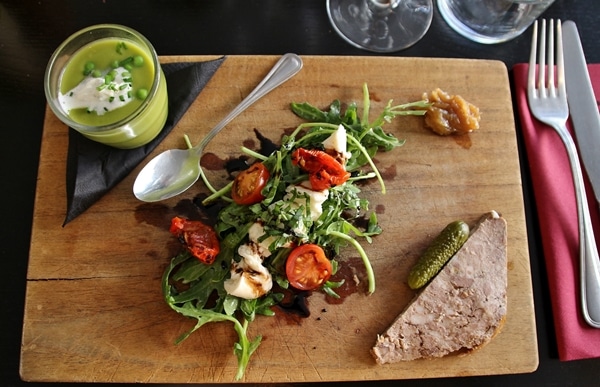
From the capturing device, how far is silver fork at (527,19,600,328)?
237cm

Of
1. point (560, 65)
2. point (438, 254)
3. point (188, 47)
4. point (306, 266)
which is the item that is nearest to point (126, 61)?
point (188, 47)

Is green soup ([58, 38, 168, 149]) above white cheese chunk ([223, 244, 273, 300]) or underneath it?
above

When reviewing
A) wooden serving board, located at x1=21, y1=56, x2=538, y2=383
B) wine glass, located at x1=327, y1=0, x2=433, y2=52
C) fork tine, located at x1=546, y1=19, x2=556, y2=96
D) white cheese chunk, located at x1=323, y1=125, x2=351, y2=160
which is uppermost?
fork tine, located at x1=546, y1=19, x2=556, y2=96

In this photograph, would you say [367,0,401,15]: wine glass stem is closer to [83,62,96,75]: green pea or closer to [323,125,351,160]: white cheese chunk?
[323,125,351,160]: white cheese chunk

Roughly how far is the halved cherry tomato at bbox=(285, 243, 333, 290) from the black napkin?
0.83 m

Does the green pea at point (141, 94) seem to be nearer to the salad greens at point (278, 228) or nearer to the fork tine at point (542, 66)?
the salad greens at point (278, 228)

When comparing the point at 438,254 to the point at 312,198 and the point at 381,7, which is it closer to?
the point at 312,198

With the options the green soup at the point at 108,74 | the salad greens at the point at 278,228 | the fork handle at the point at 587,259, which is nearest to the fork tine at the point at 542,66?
the fork handle at the point at 587,259

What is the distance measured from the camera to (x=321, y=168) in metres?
2.08

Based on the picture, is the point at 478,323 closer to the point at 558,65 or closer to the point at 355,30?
the point at 558,65

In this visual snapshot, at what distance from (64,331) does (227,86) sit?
1271mm

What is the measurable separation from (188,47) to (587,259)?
2145 millimetres

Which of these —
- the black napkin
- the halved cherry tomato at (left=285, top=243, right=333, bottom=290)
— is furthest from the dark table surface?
the halved cherry tomato at (left=285, top=243, right=333, bottom=290)

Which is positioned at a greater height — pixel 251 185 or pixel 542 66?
pixel 542 66
